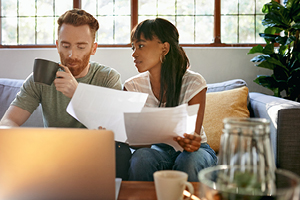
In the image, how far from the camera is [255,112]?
1.83 meters

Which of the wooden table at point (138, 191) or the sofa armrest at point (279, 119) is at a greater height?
the sofa armrest at point (279, 119)

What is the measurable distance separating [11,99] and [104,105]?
134cm

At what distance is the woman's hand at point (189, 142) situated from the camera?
1.06m

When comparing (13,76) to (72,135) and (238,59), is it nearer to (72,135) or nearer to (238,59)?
(238,59)

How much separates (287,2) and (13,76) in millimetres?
2306

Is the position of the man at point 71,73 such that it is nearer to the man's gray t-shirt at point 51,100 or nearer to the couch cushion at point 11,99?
the man's gray t-shirt at point 51,100

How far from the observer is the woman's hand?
1.06 m

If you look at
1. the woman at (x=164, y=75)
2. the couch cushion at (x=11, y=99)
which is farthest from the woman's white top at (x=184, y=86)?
the couch cushion at (x=11, y=99)

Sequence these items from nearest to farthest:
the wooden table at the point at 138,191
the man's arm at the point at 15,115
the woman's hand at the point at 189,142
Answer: the wooden table at the point at 138,191 < the woman's hand at the point at 189,142 < the man's arm at the point at 15,115

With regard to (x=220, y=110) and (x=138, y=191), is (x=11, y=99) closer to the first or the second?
(x=220, y=110)

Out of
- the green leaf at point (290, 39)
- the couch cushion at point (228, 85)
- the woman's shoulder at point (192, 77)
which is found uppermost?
the green leaf at point (290, 39)

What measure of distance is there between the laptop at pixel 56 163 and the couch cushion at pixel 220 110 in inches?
45.4

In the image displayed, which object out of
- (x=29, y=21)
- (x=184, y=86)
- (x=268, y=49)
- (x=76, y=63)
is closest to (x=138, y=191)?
(x=184, y=86)

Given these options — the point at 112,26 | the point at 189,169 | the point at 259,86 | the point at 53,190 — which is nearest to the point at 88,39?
the point at 189,169
